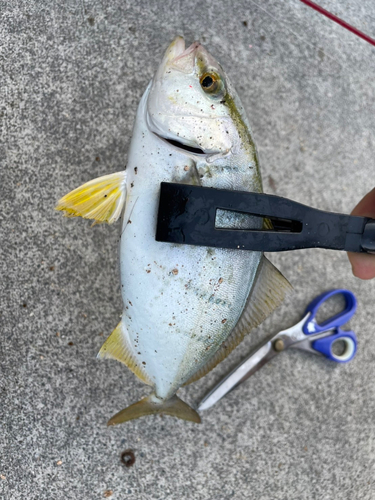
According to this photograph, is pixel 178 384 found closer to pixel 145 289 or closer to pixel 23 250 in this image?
pixel 145 289

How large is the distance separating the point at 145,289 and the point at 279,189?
56 cm

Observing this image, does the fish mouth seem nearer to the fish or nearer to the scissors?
the fish

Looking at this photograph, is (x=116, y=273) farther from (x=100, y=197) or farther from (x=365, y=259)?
(x=365, y=259)

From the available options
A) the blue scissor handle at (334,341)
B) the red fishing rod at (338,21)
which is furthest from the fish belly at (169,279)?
the red fishing rod at (338,21)

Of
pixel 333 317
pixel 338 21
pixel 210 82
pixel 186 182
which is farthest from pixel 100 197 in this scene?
pixel 338 21

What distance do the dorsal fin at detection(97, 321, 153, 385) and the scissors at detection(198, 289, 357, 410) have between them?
270 millimetres

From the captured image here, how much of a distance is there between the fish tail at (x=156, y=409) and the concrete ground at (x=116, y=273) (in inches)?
5.0

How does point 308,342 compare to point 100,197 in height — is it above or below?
below

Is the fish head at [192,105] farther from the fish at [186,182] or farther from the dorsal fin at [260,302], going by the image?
the dorsal fin at [260,302]

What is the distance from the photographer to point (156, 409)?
0.93 meters

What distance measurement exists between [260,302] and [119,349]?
31 centimetres

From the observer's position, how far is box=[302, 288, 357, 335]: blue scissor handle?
1.12 metres

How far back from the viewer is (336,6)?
125 centimetres

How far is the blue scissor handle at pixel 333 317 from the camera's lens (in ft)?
3.66
